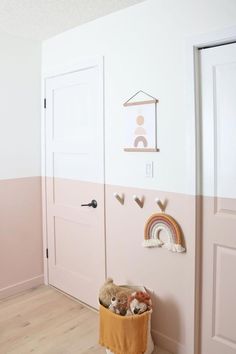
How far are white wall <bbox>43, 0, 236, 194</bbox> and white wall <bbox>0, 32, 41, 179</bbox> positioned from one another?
2.08ft

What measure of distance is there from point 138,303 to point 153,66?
1.52 meters

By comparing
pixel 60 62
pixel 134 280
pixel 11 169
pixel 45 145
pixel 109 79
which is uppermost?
pixel 60 62

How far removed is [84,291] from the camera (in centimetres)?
288

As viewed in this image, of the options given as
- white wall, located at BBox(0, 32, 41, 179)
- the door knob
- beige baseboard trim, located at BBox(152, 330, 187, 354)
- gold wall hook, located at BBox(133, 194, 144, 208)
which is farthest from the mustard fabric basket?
white wall, located at BBox(0, 32, 41, 179)

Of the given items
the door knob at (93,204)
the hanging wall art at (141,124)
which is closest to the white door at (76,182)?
the door knob at (93,204)

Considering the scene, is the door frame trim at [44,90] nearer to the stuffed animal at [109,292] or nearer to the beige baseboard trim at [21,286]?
the beige baseboard trim at [21,286]

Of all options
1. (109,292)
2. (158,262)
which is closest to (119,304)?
(109,292)

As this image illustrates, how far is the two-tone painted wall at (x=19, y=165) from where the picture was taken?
2926mm

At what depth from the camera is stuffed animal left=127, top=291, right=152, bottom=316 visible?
211cm

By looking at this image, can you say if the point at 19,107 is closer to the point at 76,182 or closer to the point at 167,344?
the point at 76,182

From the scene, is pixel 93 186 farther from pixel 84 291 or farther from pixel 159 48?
pixel 159 48

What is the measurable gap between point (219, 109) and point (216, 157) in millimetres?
279

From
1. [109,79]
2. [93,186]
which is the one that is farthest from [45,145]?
[109,79]

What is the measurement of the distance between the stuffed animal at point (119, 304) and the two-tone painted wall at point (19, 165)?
1.26m
